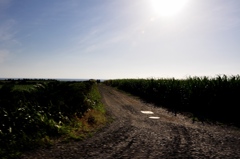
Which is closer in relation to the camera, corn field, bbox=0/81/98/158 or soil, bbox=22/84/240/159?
soil, bbox=22/84/240/159

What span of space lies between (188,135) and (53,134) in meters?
5.49

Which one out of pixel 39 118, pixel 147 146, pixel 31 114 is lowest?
pixel 147 146

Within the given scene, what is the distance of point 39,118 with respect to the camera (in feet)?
30.9

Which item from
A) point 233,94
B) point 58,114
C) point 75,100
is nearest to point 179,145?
point 58,114

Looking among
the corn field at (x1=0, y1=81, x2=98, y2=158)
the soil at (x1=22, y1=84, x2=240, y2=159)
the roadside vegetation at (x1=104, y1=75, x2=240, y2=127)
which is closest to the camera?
the soil at (x1=22, y1=84, x2=240, y2=159)

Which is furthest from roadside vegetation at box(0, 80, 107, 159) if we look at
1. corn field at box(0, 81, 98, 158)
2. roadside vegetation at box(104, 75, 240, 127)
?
roadside vegetation at box(104, 75, 240, 127)

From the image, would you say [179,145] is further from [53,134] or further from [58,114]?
[58,114]

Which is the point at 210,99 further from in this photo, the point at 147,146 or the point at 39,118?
the point at 39,118

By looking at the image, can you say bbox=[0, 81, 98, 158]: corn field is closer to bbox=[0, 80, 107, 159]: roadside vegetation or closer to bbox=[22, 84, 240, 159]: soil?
bbox=[0, 80, 107, 159]: roadside vegetation

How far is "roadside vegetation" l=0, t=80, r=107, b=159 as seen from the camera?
7818 millimetres

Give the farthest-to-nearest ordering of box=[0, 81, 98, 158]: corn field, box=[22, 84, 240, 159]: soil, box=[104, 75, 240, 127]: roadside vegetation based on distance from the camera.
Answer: box=[104, 75, 240, 127]: roadside vegetation < box=[0, 81, 98, 158]: corn field < box=[22, 84, 240, 159]: soil

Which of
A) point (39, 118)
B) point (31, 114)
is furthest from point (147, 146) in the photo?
point (31, 114)

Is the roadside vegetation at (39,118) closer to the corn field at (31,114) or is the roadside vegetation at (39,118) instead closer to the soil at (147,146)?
the corn field at (31,114)

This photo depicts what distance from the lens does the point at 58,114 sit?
10.8 meters
